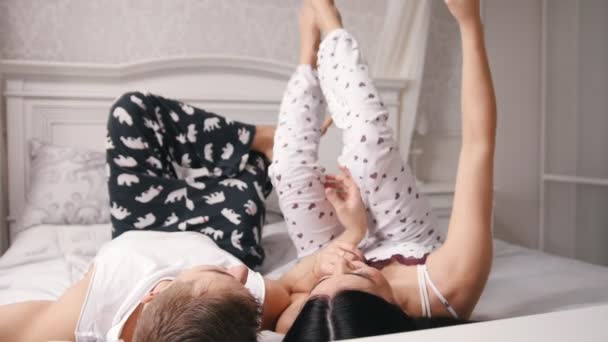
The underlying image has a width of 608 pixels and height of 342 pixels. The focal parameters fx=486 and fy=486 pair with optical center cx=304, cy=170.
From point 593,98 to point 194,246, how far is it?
1.75 meters

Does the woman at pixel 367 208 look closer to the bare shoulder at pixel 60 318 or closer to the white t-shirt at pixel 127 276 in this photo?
the white t-shirt at pixel 127 276

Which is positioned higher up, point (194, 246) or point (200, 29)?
point (200, 29)

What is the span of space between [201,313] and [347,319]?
15 cm

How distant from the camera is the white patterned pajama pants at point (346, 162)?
98 cm

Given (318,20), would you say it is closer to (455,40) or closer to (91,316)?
(91,316)

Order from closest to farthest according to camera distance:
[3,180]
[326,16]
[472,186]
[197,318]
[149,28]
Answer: [197,318], [472,186], [326,16], [3,180], [149,28]

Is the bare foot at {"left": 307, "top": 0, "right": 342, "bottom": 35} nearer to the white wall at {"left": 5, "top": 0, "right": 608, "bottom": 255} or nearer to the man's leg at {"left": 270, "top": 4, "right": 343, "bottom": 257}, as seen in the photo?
the man's leg at {"left": 270, "top": 4, "right": 343, "bottom": 257}

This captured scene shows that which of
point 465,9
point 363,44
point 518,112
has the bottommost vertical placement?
point 518,112

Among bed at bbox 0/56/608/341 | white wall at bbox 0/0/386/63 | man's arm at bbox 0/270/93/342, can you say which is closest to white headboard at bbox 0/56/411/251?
bed at bbox 0/56/608/341

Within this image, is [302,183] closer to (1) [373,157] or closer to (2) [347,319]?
(1) [373,157]

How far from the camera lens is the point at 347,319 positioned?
1.71 ft

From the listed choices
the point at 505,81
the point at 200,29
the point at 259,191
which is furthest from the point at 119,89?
the point at 505,81

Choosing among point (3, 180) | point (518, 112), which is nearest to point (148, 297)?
point (3, 180)

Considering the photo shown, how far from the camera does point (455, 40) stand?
7.29ft
